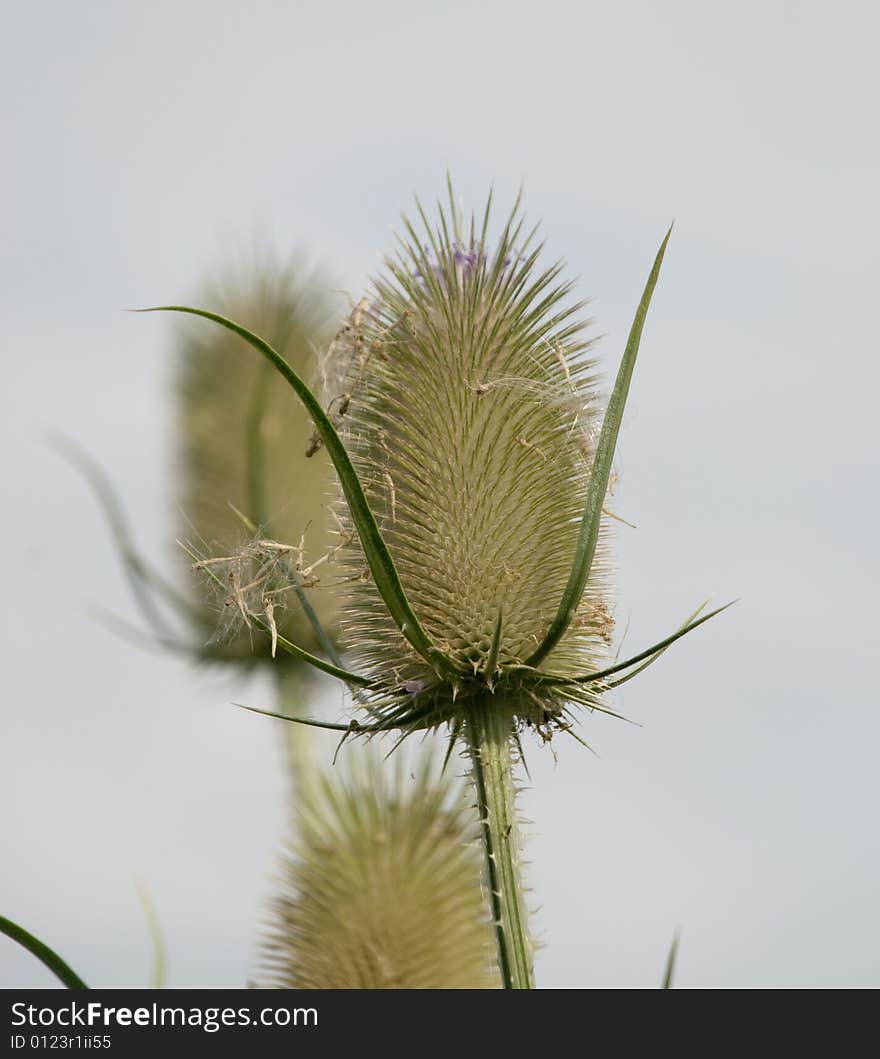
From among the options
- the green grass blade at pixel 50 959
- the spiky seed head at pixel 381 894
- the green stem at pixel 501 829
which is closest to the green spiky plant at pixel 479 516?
the green stem at pixel 501 829

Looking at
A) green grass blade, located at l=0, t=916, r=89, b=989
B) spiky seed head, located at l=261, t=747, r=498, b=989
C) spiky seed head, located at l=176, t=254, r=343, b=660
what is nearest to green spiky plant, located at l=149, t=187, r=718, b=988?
green grass blade, located at l=0, t=916, r=89, b=989

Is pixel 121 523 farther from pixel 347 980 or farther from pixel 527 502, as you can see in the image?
pixel 527 502

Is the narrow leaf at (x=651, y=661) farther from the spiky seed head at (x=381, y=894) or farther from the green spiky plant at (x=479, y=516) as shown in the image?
the spiky seed head at (x=381, y=894)

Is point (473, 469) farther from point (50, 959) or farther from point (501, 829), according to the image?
point (50, 959)

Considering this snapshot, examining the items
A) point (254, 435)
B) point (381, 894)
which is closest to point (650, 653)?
point (381, 894)

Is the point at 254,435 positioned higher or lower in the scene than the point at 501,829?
higher
